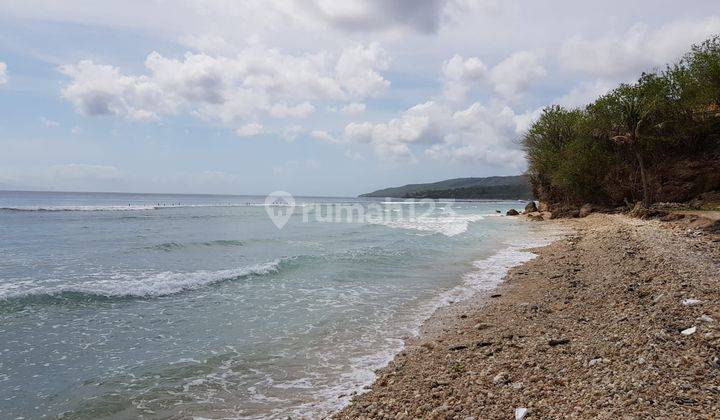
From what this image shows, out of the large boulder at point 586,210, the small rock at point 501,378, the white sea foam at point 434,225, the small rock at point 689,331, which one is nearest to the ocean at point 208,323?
the small rock at point 501,378

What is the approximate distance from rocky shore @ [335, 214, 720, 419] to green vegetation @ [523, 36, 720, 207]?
2437 centimetres

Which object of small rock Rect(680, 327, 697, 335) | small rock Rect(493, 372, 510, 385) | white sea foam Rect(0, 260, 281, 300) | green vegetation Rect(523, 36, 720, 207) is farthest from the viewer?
green vegetation Rect(523, 36, 720, 207)

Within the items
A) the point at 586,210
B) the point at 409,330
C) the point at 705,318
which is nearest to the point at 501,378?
the point at 705,318

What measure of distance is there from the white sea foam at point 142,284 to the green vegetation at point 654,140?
99.4 ft

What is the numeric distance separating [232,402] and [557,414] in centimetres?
452

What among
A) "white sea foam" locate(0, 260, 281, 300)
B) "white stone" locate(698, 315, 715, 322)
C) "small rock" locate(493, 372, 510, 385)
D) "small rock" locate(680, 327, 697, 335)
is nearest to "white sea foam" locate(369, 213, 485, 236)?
"white sea foam" locate(0, 260, 281, 300)

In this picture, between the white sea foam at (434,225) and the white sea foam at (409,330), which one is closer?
the white sea foam at (409,330)

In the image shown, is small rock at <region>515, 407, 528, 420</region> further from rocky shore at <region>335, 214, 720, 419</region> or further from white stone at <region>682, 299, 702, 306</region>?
white stone at <region>682, 299, 702, 306</region>

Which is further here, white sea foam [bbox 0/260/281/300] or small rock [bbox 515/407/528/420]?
white sea foam [bbox 0/260/281/300]

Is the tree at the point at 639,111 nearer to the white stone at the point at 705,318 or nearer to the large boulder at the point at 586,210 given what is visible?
the large boulder at the point at 586,210

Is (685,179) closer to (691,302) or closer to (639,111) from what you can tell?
(639,111)

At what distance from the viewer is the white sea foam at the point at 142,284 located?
42.0 ft

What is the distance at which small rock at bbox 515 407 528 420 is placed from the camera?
453cm

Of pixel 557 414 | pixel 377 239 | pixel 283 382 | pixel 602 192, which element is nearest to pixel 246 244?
pixel 377 239
